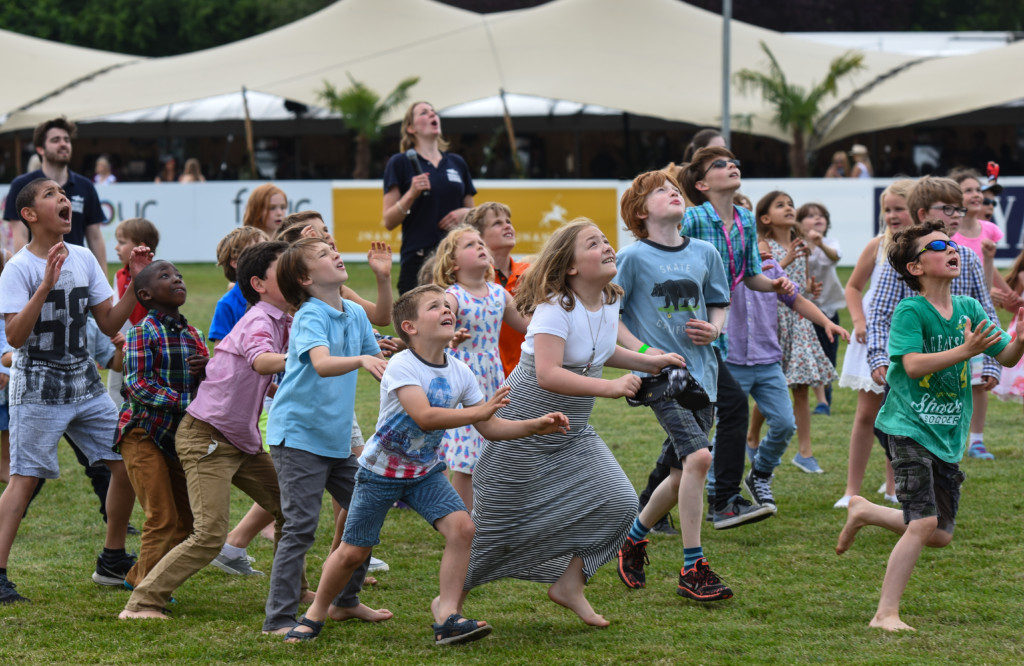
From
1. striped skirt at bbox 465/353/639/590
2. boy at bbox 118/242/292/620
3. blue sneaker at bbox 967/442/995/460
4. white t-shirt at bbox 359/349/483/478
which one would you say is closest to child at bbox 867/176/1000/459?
striped skirt at bbox 465/353/639/590

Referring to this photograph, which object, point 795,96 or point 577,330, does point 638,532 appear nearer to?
point 577,330

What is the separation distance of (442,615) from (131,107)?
2669 centimetres

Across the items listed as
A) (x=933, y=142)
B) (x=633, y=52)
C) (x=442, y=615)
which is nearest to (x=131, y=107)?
(x=633, y=52)

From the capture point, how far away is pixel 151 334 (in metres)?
→ 5.38

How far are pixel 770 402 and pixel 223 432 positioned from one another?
10.3 feet

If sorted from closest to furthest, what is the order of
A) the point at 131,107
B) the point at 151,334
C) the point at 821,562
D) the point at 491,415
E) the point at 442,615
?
the point at 491,415 < the point at 442,615 < the point at 151,334 < the point at 821,562 < the point at 131,107

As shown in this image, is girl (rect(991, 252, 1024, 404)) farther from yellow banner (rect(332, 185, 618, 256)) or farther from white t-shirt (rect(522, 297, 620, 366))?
yellow banner (rect(332, 185, 618, 256))

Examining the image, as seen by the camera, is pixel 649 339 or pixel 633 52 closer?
pixel 649 339

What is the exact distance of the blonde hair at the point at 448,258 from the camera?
236 inches

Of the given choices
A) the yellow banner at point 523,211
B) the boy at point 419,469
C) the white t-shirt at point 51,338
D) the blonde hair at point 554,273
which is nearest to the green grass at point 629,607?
the boy at point 419,469

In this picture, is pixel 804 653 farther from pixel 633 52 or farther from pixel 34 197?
pixel 633 52

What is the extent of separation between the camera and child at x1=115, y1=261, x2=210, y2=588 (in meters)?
5.37

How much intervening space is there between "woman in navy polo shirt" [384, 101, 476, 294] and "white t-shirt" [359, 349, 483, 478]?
133 inches

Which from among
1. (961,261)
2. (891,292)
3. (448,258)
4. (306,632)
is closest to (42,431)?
(306,632)
